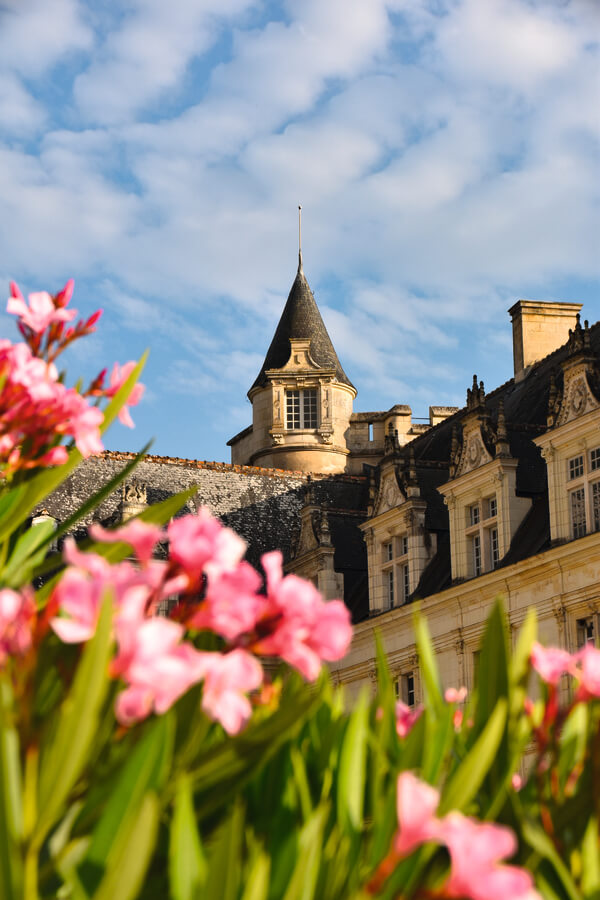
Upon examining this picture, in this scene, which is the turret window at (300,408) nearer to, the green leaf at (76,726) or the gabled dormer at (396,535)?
the gabled dormer at (396,535)

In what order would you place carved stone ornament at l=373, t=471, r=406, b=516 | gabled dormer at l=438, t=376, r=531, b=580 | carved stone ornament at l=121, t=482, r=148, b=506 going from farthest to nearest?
carved stone ornament at l=121, t=482, r=148, b=506
carved stone ornament at l=373, t=471, r=406, b=516
gabled dormer at l=438, t=376, r=531, b=580

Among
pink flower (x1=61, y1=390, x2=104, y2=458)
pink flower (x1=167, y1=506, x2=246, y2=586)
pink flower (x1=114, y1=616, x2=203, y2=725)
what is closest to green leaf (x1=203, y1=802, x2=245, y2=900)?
pink flower (x1=114, y1=616, x2=203, y2=725)

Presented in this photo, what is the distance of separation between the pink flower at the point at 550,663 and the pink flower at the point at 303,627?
1.02 meters

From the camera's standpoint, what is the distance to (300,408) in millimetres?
36875

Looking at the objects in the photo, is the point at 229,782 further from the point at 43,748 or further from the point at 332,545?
the point at 332,545

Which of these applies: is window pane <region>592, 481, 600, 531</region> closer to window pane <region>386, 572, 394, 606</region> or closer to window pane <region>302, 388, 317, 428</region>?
window pane <region>386, 572, 394, 606</region>

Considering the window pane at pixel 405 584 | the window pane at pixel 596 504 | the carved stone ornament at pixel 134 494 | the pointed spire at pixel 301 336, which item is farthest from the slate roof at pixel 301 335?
the window pane at pixel 596 504

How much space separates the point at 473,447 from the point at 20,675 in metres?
21.5

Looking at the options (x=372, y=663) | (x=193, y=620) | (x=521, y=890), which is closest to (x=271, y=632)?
(x=193, y=620)

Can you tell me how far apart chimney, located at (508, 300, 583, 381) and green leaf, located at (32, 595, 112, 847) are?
88.5 ft

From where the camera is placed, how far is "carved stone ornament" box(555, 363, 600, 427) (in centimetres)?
2066

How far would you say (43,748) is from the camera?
263 centimetres

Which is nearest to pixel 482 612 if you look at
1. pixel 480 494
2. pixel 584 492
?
pixel 480 494

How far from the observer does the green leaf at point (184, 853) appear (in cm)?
241
